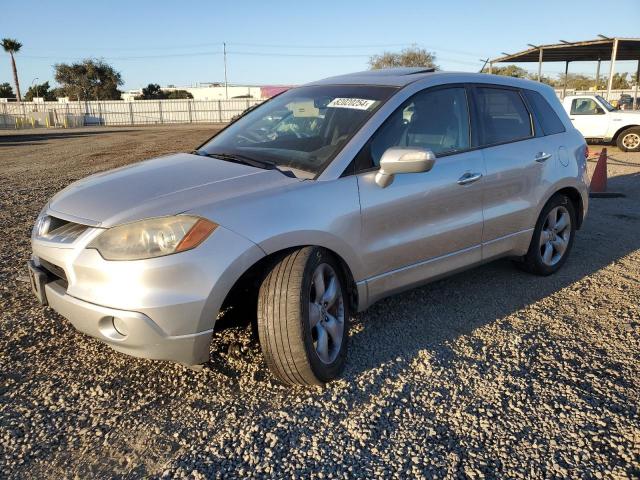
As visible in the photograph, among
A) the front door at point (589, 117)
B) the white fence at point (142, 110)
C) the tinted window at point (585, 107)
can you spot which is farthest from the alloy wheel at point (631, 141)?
the white fence at point (142, 110)

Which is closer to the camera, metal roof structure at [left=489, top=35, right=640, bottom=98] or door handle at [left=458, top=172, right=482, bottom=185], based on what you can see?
door handle at [left=458, top=172, right=482, bottom=185]

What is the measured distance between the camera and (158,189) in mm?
2838

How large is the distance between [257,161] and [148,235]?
3.32 ft

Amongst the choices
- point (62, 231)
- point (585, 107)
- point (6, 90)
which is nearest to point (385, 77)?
point (62, 231)

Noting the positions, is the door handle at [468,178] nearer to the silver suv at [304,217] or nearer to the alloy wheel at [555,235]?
the silver suv at [304,217]

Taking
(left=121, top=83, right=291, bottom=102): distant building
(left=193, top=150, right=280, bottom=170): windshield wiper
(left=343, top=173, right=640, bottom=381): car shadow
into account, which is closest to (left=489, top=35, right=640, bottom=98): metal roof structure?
(left=343, top=173, right=640, bottom=381): car shadow

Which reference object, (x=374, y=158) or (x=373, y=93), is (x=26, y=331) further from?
(x=373, y=93)

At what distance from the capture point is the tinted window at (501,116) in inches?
154

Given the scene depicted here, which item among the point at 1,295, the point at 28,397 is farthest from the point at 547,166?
the point at 1,295

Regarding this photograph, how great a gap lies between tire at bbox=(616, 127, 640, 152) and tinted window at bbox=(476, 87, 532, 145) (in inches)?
513

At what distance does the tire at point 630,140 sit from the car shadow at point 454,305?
36.3 feet

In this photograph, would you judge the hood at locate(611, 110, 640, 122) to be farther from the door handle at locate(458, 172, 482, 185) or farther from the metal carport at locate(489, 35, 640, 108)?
the door handle at locate(458, 172, 482, 185)

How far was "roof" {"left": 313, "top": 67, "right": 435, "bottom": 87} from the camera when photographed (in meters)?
3.58

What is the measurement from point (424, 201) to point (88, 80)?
247 ft
